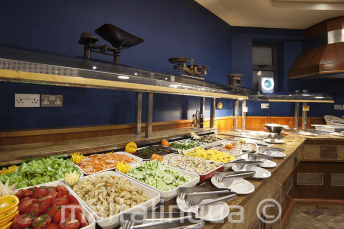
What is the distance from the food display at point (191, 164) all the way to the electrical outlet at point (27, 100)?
4.42 feet

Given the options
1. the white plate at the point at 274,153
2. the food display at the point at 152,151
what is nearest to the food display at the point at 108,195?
the food display at the point at 152,151

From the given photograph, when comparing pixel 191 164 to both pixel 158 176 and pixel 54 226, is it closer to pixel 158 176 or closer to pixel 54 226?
pixel 158 176

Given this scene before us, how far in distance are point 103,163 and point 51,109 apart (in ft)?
2.97

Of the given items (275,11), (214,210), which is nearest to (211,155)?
(214,210)

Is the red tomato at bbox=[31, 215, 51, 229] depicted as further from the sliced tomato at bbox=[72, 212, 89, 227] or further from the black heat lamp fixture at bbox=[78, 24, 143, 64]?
the black heat lamp fixture at bbox=[78, 24, 143, 64]

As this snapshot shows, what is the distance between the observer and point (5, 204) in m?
0.86

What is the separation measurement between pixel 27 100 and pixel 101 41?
1097 millimetres

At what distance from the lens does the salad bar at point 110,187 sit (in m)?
0.87

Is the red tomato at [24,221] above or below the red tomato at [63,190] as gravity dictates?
below

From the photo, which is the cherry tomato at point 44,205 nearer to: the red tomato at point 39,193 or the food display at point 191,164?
the red tomato at point 39,193

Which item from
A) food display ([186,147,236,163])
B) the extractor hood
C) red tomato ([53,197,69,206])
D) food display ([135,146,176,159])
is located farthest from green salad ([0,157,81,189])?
the extractor hood

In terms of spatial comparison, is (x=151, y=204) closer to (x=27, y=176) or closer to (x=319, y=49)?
(x=27, y=176)

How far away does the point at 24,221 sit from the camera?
79cm

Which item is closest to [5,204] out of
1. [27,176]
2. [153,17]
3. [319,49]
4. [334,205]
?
[27,176]
